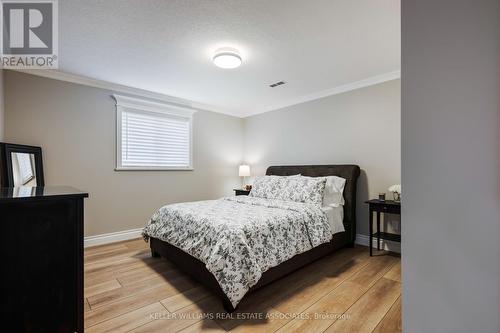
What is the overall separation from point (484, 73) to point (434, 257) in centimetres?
79

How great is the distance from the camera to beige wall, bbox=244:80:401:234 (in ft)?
10.3

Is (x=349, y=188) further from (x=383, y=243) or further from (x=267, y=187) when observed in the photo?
(x=267, y=187)

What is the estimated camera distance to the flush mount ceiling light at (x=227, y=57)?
2438 millimetres

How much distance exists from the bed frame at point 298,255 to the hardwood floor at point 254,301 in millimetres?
115

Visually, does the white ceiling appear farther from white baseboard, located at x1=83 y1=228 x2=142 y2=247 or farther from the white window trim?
white baseboard, located at x1=83 y1=228 x2=142 y2=247

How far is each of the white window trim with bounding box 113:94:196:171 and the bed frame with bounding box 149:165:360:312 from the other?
141 centimetres

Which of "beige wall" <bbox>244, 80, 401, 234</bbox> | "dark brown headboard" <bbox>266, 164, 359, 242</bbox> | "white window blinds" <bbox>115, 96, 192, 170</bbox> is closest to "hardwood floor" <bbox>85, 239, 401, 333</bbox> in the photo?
"dark brown headboard" <bbox>266, 164, 359, 242</bbox>

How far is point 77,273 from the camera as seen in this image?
1.11 m

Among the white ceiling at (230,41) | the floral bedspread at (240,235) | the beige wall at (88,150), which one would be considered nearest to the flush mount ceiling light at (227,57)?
the white ceiling at (230,41)

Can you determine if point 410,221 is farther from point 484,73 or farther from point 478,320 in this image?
point 484,73

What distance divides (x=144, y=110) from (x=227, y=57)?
2052mm

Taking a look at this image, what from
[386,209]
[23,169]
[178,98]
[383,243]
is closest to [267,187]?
[386,209]

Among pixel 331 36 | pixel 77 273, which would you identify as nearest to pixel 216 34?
pixel 331 36

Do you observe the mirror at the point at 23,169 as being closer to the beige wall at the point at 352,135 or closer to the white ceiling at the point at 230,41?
the white ceiling at the point at 230,41
